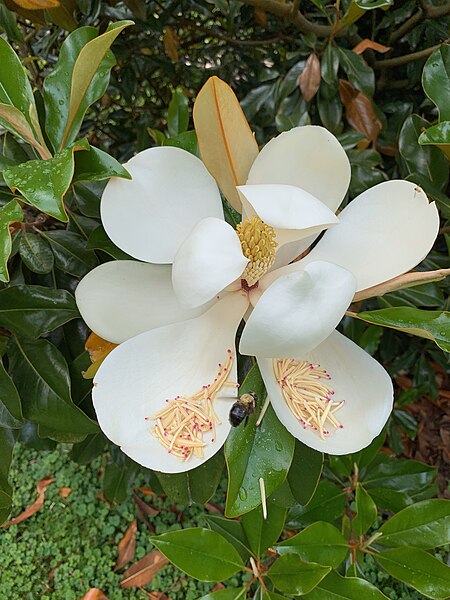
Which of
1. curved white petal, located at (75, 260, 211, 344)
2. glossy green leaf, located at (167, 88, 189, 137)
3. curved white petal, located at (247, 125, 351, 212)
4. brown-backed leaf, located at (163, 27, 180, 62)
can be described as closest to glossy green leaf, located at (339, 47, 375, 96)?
glossy green leaf, located at (167, 88, 189, 137)

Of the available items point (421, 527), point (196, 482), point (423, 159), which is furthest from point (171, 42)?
point (421, 527)

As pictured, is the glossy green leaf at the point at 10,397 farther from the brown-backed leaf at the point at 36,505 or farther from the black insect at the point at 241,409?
the brown-backed leaf at the point at 36,505

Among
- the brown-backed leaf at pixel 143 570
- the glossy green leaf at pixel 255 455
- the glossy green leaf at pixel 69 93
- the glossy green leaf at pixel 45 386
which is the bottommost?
the brown-backed leaf at pixel 143 570

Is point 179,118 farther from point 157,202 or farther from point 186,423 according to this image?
point 186,423

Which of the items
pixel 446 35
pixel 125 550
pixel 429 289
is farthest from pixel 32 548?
pixel 446 35

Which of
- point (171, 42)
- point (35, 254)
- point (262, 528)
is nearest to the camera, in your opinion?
point (35, 254)

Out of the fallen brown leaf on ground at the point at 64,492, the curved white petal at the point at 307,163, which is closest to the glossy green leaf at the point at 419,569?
the curved white petal at the point at 307,163

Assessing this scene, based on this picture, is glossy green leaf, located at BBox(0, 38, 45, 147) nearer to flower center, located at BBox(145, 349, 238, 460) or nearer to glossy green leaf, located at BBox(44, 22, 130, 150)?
glossy green leaf, located at BBox(44, 22, 130, 150)
